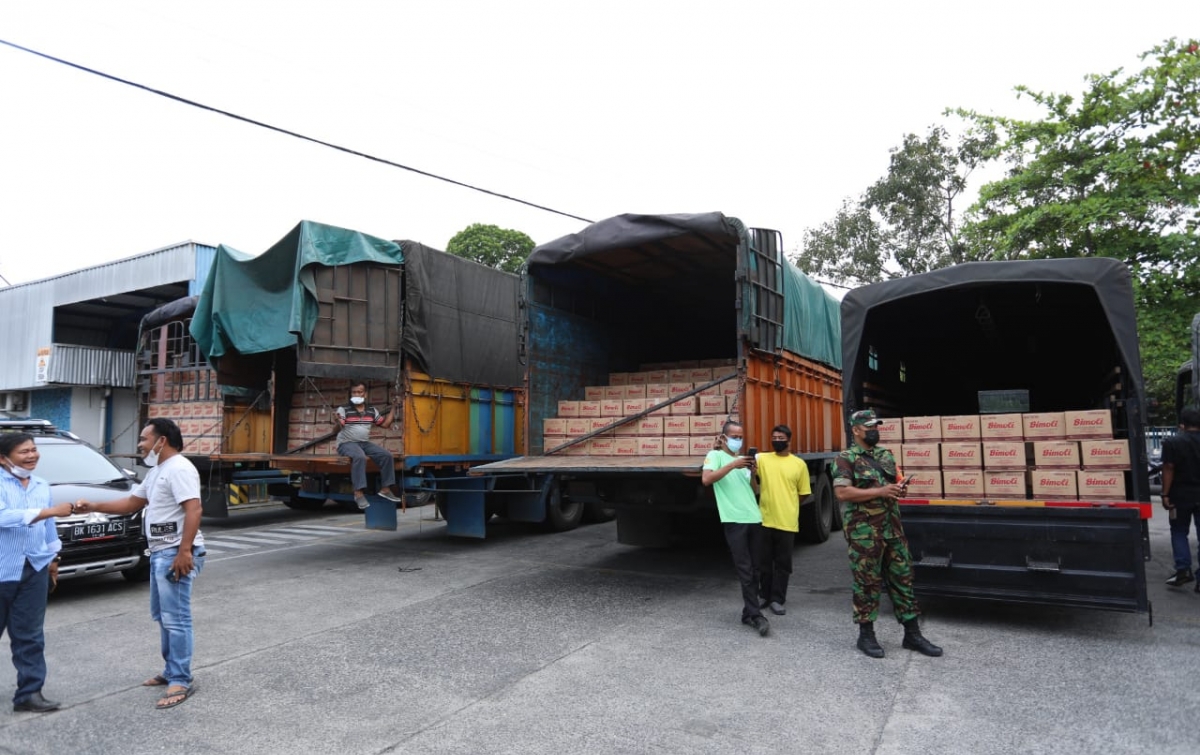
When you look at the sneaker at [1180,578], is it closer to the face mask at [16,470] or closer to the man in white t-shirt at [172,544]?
the man in white t-shirt at [172,544]

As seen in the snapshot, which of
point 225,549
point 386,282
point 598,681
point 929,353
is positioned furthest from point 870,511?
point 225,549

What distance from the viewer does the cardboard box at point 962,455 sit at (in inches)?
224

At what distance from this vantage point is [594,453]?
7598mm

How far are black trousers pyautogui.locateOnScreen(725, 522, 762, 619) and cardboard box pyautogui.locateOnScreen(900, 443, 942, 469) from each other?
137 cm

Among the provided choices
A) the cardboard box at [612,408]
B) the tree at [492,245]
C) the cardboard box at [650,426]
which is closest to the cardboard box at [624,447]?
the cardboard box at [650,426]

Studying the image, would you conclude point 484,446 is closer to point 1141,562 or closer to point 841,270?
point 1141,562

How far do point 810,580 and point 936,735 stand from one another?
3.80 m

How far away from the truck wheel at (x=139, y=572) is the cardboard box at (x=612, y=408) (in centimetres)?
496

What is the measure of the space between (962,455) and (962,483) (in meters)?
0.22

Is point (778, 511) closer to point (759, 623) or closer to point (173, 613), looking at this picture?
point (759, 623)

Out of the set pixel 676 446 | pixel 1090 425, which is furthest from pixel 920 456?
pixel 676 446

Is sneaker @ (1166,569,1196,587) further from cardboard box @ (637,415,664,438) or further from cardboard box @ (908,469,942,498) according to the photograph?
cardboard box @ (637,415,664,438)

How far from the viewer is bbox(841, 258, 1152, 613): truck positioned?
505 cm

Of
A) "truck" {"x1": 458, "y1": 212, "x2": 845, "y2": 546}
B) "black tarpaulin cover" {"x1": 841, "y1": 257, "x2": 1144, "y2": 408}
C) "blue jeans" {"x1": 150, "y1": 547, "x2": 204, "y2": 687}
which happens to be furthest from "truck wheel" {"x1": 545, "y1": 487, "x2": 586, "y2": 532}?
"blue jeans" {"x1": 150, "y1": 547, "x2": 204, "y2": 687}
